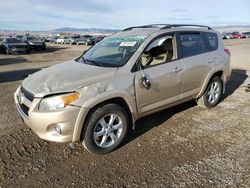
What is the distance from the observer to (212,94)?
5.79 meters

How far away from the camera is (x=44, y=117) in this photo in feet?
11.2

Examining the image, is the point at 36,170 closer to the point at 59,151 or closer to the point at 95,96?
the point at 59,151

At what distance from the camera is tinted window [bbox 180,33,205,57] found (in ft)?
16.2

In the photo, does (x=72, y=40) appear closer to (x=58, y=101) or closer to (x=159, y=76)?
(x=159, y=76)

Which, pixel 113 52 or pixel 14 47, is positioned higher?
pixel 113 52

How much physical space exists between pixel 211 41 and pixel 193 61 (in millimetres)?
1038

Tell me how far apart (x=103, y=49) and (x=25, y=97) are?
178 centimetres

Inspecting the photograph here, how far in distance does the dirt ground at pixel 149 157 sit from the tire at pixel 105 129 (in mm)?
147

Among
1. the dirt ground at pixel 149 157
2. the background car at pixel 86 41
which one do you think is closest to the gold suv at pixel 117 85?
the dirt ground at pixel 149 157

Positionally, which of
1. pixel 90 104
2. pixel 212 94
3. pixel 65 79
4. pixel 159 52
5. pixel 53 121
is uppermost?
pixel 159 52

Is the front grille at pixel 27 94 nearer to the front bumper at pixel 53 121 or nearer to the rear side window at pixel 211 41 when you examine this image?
the front bumper at pixel 53 121

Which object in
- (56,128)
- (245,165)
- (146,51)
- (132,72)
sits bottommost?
(245,165)

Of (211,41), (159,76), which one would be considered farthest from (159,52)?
(211,41)

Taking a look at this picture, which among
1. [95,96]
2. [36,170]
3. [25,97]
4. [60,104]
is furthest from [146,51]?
[36,170]
